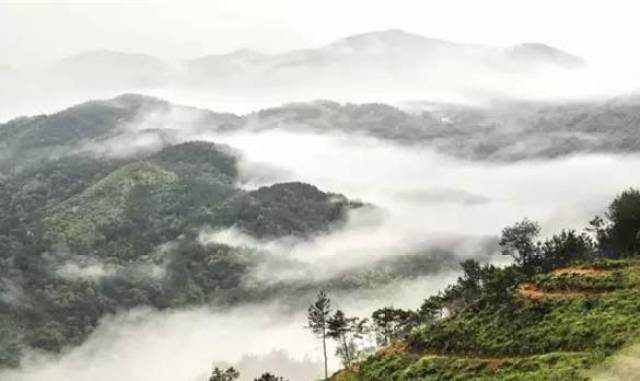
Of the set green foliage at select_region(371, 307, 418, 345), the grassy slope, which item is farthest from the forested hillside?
green foliage at select_region(371, 307, 418, 345)

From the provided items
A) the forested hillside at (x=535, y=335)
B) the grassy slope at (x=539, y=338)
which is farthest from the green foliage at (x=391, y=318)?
the grassy slope at (x=539, y=338)

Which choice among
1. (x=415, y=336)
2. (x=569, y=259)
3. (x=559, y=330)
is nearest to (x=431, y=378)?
(x=559, y=330)

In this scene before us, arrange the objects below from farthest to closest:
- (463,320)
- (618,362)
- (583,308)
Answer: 1. (463,320)
2. (583,308)
3. (618,362)

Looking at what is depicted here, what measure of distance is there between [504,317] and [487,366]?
53.7 ft

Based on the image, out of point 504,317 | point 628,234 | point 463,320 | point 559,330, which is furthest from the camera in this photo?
point 628,234

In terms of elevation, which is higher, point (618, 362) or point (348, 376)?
point (348, 376)

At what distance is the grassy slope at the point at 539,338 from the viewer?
79.4 metres

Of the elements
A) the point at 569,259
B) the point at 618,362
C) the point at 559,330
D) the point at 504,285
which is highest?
the point at 569,259

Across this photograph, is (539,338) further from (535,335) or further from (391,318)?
(391,318)

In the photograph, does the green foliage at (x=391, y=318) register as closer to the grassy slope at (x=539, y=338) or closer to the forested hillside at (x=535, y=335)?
the forested hillside at (x=535, y=335)

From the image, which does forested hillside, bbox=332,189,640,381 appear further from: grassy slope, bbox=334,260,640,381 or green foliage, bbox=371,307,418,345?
green foliage, bbox=371,307,418,345

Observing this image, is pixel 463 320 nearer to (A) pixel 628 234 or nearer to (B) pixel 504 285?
(B) pixel 504 285

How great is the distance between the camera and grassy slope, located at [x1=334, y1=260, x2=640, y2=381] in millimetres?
79438

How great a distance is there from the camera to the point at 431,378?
93500mm
